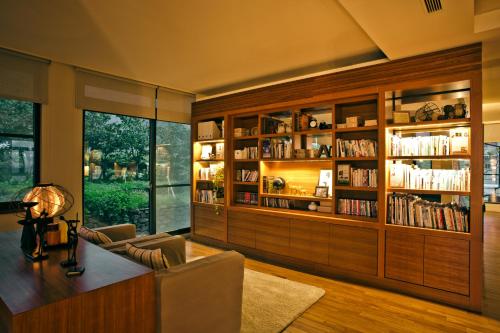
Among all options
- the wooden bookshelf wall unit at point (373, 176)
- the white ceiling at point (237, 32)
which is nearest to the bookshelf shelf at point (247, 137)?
the wooden bookshelf wall unit at point (373, 176)

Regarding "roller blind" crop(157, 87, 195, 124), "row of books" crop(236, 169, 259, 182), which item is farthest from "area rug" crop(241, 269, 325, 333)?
"roller blind" crop(157, 87, 195, 124)

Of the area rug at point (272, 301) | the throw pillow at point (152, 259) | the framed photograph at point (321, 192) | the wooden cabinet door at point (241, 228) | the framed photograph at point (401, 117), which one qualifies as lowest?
the area rug at point (272, 301)

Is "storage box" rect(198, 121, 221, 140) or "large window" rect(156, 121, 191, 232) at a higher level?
"storage box" rect(198, 121, 221, 140)

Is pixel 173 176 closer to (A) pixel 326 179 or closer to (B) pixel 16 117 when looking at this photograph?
(B) pixel 16 117

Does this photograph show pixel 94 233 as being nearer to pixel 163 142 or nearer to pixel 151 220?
pixel 151 220

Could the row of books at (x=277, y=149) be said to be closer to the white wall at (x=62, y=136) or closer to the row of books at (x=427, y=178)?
the row of books at (x=427, y=178)

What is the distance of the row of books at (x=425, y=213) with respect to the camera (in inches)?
123

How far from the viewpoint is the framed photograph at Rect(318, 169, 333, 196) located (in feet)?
13.9

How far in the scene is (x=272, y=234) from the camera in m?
4.47

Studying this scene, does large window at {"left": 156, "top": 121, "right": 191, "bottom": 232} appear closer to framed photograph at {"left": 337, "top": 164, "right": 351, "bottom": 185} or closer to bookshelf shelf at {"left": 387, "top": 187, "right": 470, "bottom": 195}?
framed photograph at {"left": 337, "top": 164, "right": 351, "bottom": 185}

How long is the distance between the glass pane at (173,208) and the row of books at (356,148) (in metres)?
3.39

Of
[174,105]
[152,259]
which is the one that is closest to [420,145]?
[152,259]

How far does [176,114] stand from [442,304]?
500 centimetres

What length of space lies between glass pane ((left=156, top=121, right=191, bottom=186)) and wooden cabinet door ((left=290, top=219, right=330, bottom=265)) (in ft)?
8.88
